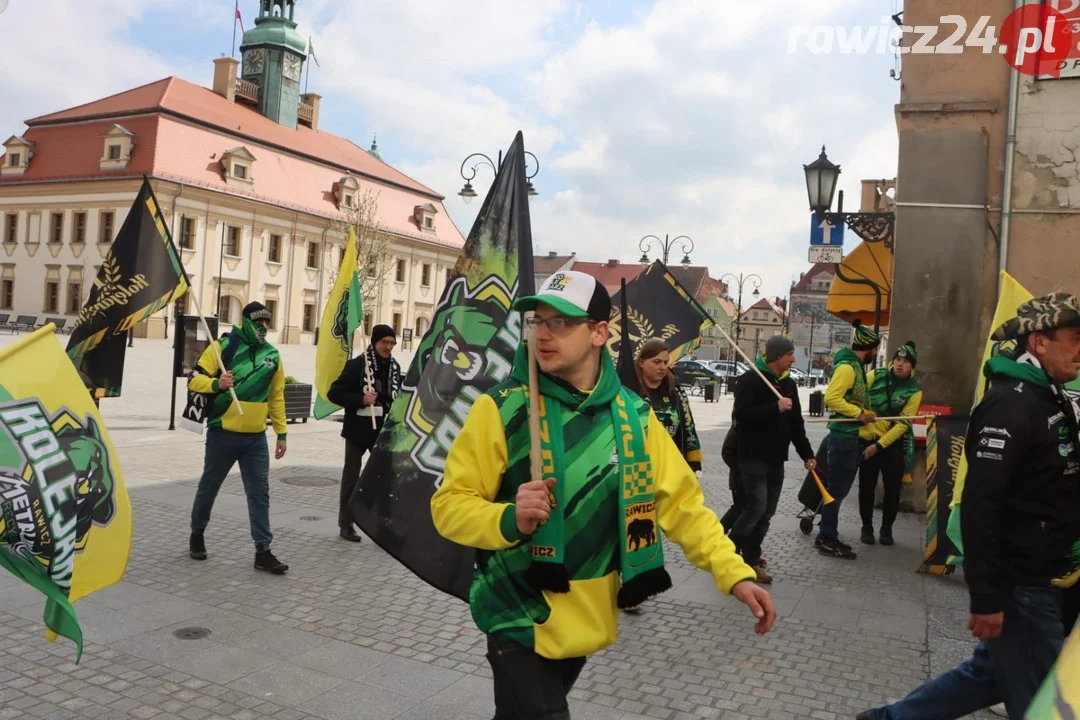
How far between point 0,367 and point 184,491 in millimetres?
6240

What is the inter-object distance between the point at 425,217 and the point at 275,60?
15466 mm

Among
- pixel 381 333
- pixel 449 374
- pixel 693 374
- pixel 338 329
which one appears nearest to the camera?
pixel 449 374

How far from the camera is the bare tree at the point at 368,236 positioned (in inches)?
2432

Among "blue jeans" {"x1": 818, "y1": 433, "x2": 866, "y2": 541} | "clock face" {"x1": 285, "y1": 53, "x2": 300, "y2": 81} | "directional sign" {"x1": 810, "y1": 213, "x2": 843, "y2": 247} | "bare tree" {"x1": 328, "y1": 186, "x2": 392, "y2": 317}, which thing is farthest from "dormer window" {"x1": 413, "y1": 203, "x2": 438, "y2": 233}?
"blue jeans" {"x1": 818, "y1": 433, "x2": 866, "y2": 541}

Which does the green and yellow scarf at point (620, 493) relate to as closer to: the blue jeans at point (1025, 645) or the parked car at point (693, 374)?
the blue jeans at point (1025, 645)

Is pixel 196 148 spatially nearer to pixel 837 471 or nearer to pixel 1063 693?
pixel 837 471

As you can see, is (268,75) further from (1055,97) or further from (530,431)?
(530,431)

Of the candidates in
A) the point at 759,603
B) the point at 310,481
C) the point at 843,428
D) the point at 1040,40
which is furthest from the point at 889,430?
the point at 759,603

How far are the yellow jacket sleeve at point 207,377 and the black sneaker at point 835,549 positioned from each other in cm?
530

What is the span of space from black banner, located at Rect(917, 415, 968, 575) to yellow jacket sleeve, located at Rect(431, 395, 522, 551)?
5.86 metres

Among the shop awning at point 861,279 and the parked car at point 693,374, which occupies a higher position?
the shop awning at point 861,279

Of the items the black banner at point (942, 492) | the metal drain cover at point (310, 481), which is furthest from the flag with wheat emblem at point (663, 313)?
the metal drain cover at point (310, 481)

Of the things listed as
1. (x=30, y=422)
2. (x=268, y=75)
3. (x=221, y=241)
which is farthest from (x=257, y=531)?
(x=268, y=75)

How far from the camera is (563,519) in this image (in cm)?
275
